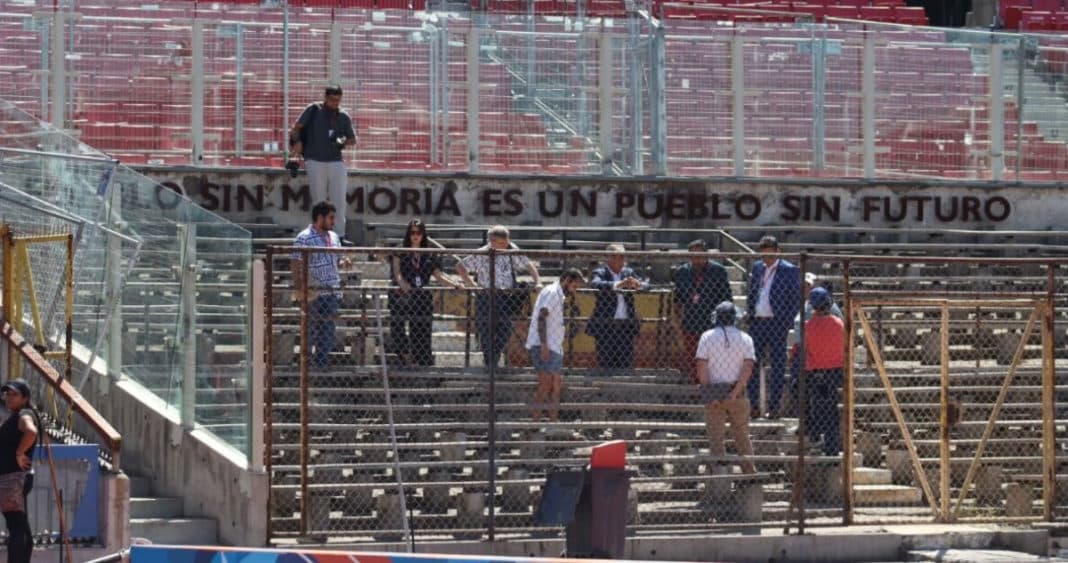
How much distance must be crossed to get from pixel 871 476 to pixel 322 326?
15.3 ft

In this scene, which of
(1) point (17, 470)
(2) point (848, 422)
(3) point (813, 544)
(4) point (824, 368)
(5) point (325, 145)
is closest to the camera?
(1) point (17, 470)

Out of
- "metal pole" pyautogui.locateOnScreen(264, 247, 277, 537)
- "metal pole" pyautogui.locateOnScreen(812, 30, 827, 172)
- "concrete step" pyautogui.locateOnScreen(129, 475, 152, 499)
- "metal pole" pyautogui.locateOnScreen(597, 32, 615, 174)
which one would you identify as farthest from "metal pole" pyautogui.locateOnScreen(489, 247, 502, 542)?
"metal pole" pyautogui.locateOnScreen(812, 30, 827, 172)

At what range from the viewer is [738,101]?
84.3 ft

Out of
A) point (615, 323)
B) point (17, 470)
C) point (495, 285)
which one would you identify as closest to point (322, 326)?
point (495, 285)

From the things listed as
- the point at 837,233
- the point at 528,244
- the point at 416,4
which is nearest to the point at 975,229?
the point at 837,233

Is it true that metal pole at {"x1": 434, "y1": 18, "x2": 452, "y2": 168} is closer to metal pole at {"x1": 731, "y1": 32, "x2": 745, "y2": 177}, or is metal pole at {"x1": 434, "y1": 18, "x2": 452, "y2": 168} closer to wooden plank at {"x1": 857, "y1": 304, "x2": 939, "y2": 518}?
metal pole at {"x1": 731, "y1": 32, "x2": 745, "y2": 177}

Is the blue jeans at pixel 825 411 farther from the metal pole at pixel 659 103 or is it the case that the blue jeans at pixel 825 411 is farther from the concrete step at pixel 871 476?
the metal pole at pixel 659 103

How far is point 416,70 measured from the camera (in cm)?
2495

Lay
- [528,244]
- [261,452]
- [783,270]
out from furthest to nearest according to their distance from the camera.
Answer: [528,244] < [783,270] < [261,452]

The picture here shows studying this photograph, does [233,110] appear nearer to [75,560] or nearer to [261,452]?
[261,452]

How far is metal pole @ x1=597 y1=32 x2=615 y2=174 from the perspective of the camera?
83.1 feet

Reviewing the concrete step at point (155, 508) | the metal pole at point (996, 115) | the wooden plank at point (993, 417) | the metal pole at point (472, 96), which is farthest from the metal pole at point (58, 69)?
A: the wooden plank at point (993, 417)

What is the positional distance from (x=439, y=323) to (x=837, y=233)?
22.8 ft

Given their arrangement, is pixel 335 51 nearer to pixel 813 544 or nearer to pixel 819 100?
pixel 819 100
